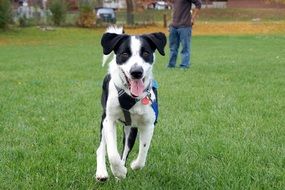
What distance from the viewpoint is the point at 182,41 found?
13523 millimetres

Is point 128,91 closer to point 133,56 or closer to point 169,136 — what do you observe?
point 133,56

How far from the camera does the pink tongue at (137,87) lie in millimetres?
3783

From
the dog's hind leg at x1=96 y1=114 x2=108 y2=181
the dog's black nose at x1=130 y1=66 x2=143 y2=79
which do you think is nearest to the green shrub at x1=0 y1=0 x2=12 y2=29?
the dog's hind leg at x1=96 y1=114 x2=108 y2=181

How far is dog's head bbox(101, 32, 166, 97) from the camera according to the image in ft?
12.2

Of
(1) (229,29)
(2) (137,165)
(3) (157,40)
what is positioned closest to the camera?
(3) (157,40)

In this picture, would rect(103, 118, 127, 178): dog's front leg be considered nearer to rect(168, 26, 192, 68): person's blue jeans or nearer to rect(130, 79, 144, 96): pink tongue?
rect(130, 79, 144, 96): pink tongue

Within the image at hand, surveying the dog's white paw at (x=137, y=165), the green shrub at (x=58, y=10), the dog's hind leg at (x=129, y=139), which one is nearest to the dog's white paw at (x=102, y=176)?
the dog's white paw at (x=137, y=165)

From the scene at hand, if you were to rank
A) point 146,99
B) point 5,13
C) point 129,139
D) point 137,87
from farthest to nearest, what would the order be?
point 5,13 → point 129,139 → point 146,99 → point 137,87

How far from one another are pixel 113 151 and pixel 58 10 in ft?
129

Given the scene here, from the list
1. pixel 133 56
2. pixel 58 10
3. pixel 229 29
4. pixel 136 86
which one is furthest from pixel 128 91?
pixel 229 29

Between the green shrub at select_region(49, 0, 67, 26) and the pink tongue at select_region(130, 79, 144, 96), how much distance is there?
3880 centimetres

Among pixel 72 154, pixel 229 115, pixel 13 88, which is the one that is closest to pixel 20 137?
pixel 72 154

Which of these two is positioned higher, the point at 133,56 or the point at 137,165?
the point at 133,56

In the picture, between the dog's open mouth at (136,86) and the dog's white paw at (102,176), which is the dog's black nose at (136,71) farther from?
the dog's white paw at (102,176)
